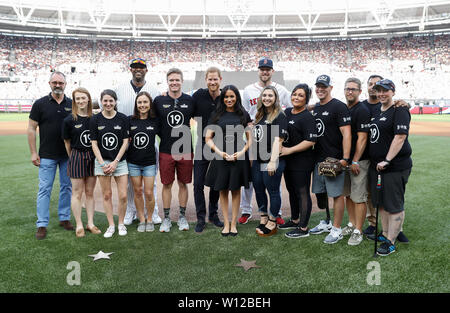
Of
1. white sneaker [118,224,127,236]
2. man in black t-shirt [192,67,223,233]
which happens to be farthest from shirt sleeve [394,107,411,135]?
white sneaker [118,224,127,236]

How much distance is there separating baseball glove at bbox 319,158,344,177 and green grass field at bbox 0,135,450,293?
0.92 m

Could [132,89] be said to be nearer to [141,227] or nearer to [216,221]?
[141,227]

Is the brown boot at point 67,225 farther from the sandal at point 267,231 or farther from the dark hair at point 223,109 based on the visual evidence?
the sandal at point 267,231

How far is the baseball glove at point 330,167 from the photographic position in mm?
3938

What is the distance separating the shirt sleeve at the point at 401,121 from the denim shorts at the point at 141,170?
10.6 feet

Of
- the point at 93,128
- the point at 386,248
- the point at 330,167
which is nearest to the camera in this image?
the point at 386,248

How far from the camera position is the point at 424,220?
4797 mm

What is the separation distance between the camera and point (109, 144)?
4277 mm

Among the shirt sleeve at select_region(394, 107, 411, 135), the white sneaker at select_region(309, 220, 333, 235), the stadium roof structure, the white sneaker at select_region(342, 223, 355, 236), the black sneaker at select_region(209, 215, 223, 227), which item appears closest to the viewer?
the shirt sleeve at select_region(394, 107, 411, 135)

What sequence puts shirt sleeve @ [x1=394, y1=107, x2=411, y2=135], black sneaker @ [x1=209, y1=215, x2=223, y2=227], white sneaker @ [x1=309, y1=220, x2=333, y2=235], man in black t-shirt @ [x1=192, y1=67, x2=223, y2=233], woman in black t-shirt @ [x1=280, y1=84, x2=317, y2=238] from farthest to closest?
black sneaker @ [x1=209, y1=215, x2=223, y2=227]
man in black t-shirt @ [x1=192, y1=67, x2=223, y2=233]
white sneaker @ [x1=309, y1=220, x2=333, y2=235]
woman in black t-shirt @ [x1=280, y1=84, x2=317, y2=238]
shirt sleeve @ [x1=394, y1=107, x2=411, y2=135]

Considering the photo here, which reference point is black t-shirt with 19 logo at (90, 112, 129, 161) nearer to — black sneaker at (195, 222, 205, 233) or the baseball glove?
black sneaker at (195, 222, 205, 233)

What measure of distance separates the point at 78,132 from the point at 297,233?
331 centimetres

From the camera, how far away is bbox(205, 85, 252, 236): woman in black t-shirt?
433 cm

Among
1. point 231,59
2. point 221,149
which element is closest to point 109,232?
point 221,149
